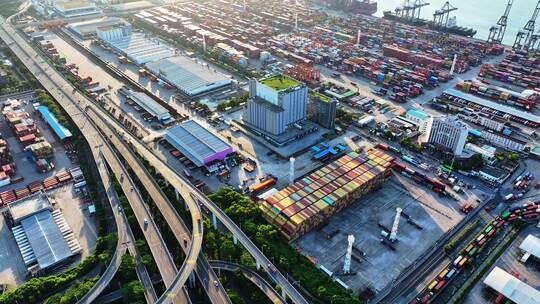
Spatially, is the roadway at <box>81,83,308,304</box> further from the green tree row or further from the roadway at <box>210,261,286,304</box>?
the green tree row

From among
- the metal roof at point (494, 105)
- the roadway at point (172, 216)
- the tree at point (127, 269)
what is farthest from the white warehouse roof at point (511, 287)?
the metal roof at point (494, 105)

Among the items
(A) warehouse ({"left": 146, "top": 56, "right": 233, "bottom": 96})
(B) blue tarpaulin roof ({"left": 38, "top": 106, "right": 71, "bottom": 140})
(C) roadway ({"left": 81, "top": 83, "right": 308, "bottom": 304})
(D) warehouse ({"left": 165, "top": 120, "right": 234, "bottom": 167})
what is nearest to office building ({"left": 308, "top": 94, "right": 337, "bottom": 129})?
(D) warehouse ({"left": 165, "top": 120, "right": 234, "bottom": 167})

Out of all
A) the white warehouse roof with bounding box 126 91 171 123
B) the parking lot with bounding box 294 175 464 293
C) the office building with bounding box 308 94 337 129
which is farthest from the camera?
the white warehouse roof with bounding box 126 91 171 123

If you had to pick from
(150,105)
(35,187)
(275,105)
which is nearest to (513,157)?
(275,105)

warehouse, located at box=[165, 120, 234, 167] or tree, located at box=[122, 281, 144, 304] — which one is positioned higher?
warehouse, located at box=[165, 120, 234, 167]

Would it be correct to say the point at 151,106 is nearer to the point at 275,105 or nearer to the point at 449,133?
the point at 275,105
